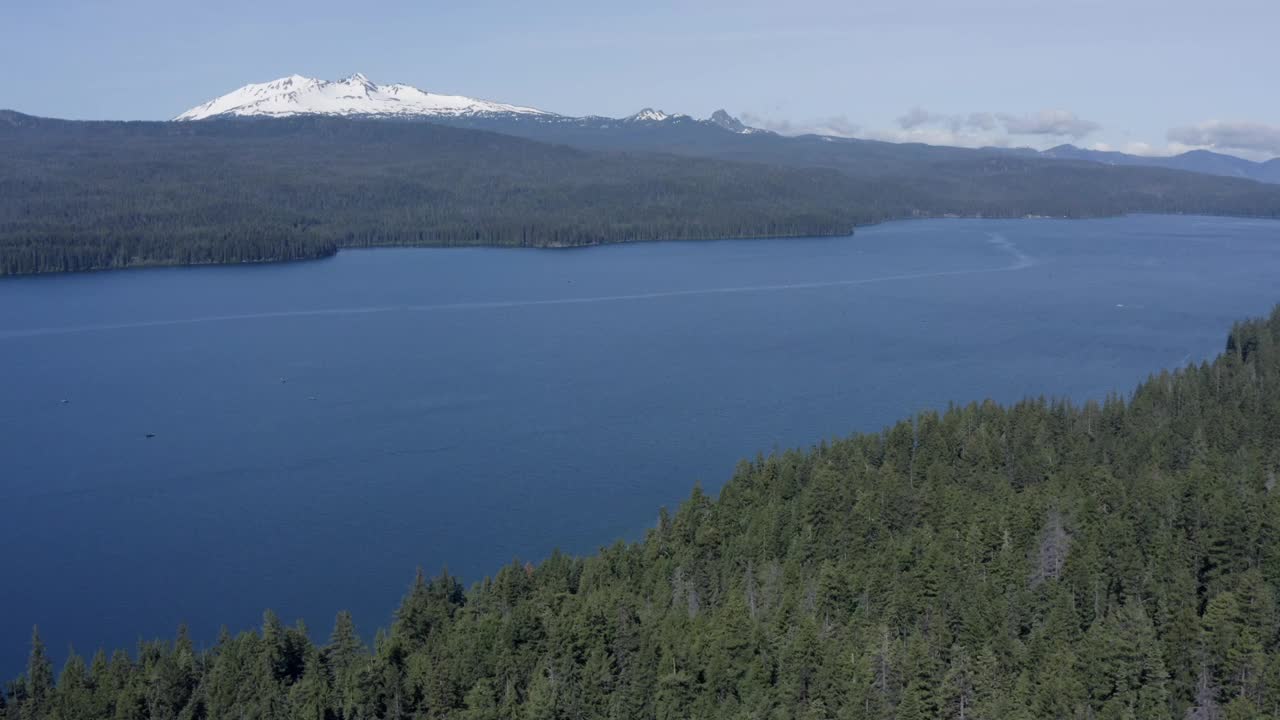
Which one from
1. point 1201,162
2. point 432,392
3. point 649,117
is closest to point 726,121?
point 649,117

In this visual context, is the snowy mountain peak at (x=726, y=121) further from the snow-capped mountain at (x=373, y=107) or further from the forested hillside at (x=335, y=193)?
the forested hillside at (x=335, y=193)

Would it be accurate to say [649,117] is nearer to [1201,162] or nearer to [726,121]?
[726,121]

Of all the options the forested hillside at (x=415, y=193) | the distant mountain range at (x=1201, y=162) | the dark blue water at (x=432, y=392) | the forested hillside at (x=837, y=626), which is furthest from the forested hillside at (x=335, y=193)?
the distant mountain range at (x=1201, y=162)

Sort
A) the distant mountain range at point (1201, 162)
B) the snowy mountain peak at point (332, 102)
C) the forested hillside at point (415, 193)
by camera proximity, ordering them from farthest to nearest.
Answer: the distant mountain range at point (1201, 162)
the snowy mountain peak at point (332, 102)
the forested hillside at point (415, 193)

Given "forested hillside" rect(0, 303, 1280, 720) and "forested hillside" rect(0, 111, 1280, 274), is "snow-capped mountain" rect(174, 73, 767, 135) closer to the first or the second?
"forested hillside" rect(0, 111, 1280, 274)

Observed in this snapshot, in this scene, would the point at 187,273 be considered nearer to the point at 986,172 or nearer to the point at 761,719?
the point at 761,719

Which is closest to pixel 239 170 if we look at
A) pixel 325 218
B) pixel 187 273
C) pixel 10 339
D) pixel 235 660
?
pixel 325 218

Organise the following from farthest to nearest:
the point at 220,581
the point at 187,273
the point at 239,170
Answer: the point at 239,170
the point at 187,273
the point at 220,581
